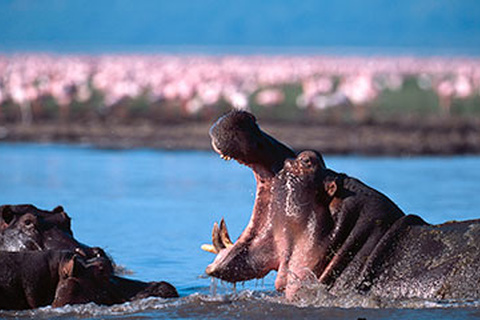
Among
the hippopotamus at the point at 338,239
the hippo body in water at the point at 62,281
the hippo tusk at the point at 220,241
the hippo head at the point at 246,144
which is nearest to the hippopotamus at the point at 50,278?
the hippo body in water at the point at 62,281

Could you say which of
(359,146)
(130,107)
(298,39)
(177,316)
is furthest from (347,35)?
(177,316)

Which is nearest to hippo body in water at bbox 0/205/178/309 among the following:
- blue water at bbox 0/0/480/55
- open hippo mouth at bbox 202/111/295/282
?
open hippo mouth at bbox 202/111/295/282

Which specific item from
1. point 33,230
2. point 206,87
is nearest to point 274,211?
point 33,230

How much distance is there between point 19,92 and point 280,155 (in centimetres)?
2087

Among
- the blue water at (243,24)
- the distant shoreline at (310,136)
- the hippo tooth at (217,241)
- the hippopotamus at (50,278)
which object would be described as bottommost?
the hippopotamus at (50,278)

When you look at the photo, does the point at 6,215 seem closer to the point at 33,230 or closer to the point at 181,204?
the point at 33,230

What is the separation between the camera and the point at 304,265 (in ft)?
19.9

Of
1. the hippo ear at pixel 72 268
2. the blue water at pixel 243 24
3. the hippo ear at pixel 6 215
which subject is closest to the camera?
the hippo ear at pixel 72 268

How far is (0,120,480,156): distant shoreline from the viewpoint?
61.2 ft

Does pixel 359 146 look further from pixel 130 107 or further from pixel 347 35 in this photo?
pixel 347 35

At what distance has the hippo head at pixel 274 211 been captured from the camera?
6086 millimetres

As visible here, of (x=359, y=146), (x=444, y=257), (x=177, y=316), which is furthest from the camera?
(x=359, y=146)

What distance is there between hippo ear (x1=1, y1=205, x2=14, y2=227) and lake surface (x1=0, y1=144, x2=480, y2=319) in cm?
93

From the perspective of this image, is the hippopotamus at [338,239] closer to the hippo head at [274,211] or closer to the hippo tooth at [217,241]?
the hippo head at [274,211]
